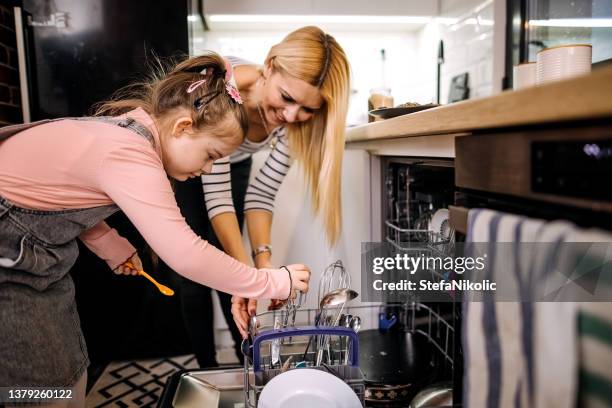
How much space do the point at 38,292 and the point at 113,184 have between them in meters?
0.25

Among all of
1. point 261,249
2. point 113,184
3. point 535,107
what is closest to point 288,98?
point 261,249

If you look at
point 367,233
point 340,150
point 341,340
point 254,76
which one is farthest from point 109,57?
point 341,340

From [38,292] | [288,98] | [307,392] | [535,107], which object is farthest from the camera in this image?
[288,98]

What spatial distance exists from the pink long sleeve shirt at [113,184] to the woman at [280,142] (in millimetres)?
201

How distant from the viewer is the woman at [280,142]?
113cm

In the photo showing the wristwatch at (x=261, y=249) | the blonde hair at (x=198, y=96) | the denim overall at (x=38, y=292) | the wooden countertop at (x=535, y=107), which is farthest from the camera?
the wristwatch at (x=261, y=249)

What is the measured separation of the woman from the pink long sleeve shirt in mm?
201

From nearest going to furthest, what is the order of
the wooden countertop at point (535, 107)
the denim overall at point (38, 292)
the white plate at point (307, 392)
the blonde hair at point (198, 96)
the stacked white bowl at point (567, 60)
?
the wooden countertop at point (535, 107), the white plate at point (307, 392), the denim overall at point (38, 292), the blonde hair at point (198, 96), the stacked white bowl at point (567, 60)

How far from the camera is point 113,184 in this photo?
74 centimetres

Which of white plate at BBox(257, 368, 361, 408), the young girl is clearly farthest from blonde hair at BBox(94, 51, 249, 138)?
white plate at BBox(257, 368, 361, 408)

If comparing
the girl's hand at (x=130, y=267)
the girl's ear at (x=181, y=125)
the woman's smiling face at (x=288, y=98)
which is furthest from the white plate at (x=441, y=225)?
the girl's hand at (x=130, y=267)

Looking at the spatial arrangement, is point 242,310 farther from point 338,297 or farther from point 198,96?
point 198,96

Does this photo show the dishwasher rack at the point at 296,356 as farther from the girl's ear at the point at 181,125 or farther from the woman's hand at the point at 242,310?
the girl's ear at the point at 181,125
